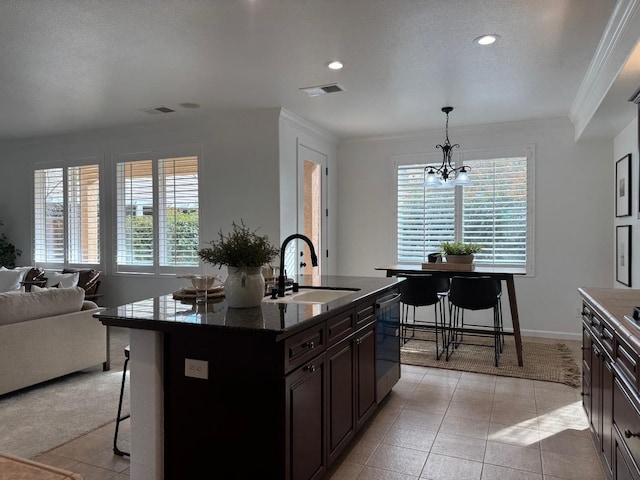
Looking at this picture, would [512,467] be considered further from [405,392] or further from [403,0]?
[403,0]

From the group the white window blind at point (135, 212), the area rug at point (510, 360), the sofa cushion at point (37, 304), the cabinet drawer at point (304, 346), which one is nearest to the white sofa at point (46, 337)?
the sofa cushion at point (37, 304)

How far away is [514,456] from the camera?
108 inches

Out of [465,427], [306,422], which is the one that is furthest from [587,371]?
[306,422]

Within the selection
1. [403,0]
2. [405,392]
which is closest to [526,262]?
[405,392]

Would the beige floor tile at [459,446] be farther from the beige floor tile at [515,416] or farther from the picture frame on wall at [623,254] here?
the picture frame on wall at [623,254]

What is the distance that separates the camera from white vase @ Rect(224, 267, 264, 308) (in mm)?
2377

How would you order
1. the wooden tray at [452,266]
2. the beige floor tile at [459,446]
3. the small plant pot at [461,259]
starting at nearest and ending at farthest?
1. the beige floor tile at [459,446]
2. the wooden tray at [452,266]
3. the small plant pot at [461,259]

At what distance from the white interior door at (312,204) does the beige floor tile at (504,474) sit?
3.43m

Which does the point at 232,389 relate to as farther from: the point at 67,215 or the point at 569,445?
the point at 67,215

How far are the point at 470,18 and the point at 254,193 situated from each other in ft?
10.2

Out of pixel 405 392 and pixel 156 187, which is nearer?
pixel 405 392

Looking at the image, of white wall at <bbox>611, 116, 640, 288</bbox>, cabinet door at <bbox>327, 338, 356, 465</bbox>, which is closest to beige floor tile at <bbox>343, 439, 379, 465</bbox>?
cabinet door at <bbox>327, 338, 356, 465</bbox>

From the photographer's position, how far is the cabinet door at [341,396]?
2.42m

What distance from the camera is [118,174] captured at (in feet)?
20.5
